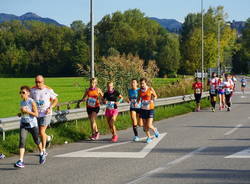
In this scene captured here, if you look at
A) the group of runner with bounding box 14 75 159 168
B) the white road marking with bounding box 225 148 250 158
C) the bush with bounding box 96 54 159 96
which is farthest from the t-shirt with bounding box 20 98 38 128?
the bush with bounding box 96 54 159 96

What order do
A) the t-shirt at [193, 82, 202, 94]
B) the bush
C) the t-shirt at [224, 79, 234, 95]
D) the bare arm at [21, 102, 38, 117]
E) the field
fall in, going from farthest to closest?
the field
the t-shirt at [224, 79, 234, 95]
the t-shirt at [193, 82, 202, 94]
the bush
the bare arm at [21, 102, 38, 117]

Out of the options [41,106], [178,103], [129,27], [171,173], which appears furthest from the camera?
[129,27]

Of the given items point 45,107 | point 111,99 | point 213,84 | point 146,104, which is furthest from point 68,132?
point 213,84

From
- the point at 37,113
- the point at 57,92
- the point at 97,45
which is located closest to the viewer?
the point at 37,113

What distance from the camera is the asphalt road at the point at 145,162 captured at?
7.44 metres

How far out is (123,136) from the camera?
521 inches

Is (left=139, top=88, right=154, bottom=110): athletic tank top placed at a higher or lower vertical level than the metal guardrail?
higher

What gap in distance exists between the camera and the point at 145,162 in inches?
351

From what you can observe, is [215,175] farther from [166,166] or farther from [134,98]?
[134,98]

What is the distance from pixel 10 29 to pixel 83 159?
131 meters

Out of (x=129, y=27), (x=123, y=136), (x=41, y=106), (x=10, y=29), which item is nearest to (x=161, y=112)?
(x=123, y=136)

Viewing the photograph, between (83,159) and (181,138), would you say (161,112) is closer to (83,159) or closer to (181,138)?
(181,138)

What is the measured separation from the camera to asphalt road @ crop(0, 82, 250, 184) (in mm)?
7438

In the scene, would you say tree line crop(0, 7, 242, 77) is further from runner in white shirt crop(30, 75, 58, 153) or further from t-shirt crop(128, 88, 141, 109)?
runner in white shirt crop(30, 75, 58, 153)
